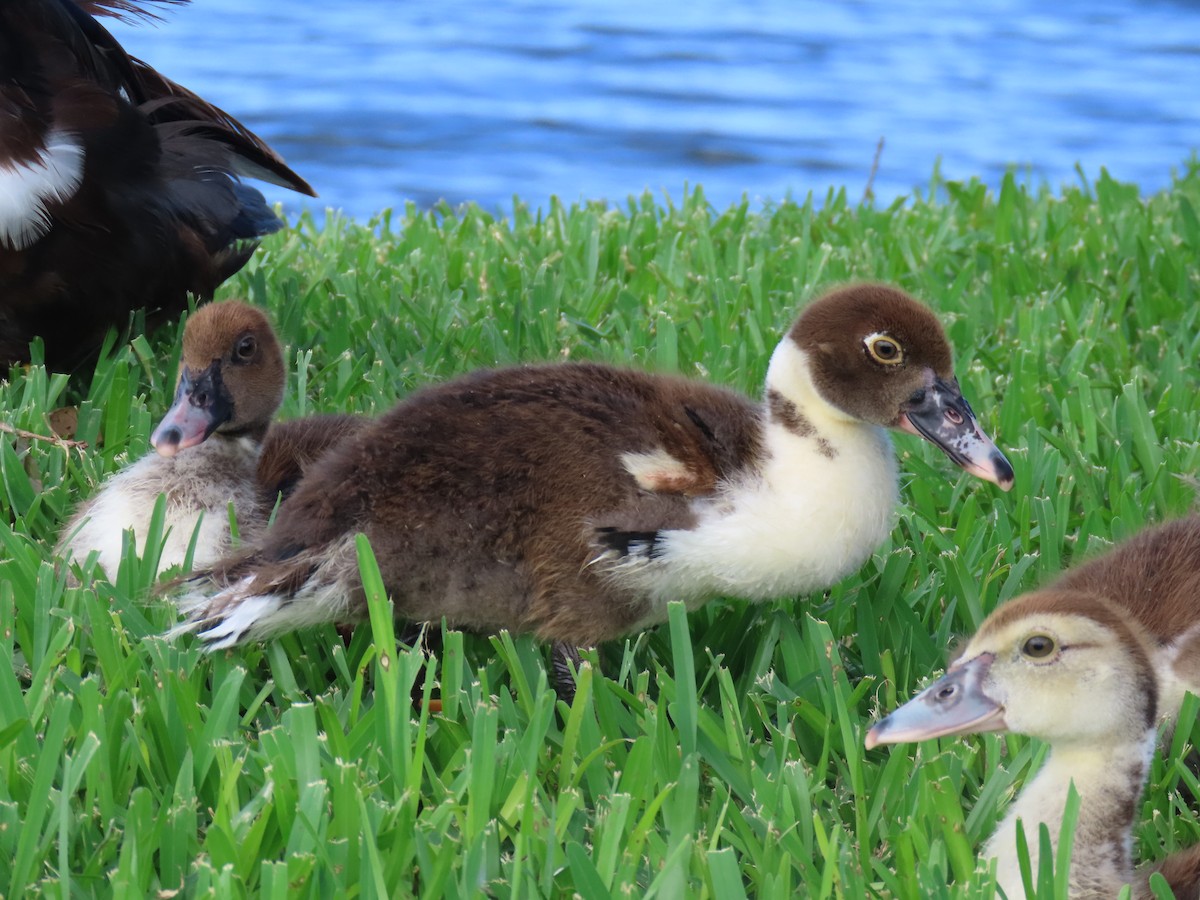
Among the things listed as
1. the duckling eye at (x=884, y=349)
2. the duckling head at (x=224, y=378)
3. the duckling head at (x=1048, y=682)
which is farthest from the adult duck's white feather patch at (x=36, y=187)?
the duckling head at (x=1048, y=682)

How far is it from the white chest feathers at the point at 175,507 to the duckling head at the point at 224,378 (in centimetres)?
7

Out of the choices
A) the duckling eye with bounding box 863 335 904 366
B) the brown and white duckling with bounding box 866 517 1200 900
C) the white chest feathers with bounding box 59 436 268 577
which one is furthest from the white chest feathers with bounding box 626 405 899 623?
the white chest feathers with bounding box 59 436 268 577

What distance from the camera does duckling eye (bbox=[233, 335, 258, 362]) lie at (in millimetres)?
3225

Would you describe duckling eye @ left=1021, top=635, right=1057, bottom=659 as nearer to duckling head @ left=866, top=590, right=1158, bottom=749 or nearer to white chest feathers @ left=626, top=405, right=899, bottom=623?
duckling head @ left=866, top=590, right=1158, bottom=749

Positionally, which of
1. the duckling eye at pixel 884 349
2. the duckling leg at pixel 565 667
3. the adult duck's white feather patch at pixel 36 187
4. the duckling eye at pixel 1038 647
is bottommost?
the duckling leg at pixel 565 667

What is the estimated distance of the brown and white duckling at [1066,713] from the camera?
2176 millimetres

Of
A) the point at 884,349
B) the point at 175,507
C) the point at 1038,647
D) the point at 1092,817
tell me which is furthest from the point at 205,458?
the point at 1092,817

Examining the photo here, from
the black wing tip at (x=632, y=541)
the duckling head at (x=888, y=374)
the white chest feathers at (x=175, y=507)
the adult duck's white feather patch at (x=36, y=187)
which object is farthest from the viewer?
the adult duck's white feather patch at (x=36, y=187)

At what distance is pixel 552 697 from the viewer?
2.46 metres

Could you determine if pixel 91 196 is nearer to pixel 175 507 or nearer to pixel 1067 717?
pixel 175 507

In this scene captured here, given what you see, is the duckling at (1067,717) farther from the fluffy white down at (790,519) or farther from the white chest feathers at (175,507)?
the white chest feathers at (175,507)

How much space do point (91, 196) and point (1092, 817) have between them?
2.91 metres

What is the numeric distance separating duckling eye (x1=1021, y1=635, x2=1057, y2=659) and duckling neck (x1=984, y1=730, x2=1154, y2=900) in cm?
13

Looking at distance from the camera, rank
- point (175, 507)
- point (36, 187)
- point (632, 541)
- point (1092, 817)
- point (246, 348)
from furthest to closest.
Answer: point (36, 187)
point (246, 348)
point (175, 507)
point (632, 541)
point (1092, 817)
